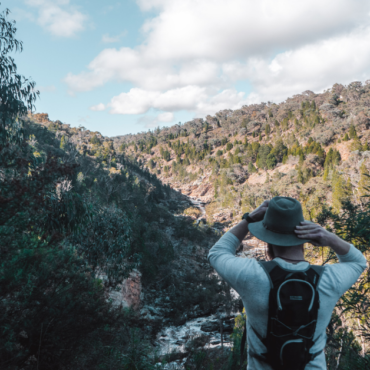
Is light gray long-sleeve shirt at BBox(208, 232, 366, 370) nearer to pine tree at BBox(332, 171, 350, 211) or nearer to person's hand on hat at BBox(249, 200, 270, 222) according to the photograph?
person's hand on hat at BBox(249, 200, 270, 222)

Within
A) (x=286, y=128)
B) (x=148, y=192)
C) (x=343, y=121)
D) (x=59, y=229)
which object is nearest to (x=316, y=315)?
(x=59, y=229)

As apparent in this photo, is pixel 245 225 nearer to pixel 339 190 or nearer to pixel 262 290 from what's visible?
pixel 262 290

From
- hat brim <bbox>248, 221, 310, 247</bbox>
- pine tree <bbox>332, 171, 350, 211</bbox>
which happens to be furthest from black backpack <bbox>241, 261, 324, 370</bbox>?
pine tree <bbox>332, 171, 350, 211</bbox>

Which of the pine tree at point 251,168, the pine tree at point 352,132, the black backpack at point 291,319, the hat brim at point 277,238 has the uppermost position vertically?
the pine tree at point 352,132

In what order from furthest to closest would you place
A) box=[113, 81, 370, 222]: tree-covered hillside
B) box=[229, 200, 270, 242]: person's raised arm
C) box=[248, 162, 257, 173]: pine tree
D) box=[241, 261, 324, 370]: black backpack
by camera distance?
1. box=[248, 162, 257, 173]: pine tree
2. box=[113, 81, 370, 222]: tree-covered hillside
3. box=[229, 200, 270, 242]: person's raised arm
4. box=[241, 261, 324, 370]: black backpack

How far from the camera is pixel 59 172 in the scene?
5.21 meters

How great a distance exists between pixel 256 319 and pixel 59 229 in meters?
5.98

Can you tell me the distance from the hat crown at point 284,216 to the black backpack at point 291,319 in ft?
0.64

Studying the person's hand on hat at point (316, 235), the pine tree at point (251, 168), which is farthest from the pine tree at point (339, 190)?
the pine tree at point (251, 168)

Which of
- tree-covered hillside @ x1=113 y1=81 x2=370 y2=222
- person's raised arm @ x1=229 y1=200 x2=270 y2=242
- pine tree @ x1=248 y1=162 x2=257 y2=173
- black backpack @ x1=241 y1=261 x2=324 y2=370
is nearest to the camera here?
black backpack @ x1=241 y1=261 x2=324 y2=370

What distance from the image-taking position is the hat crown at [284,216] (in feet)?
3.79

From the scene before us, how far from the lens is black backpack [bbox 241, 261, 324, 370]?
1024 millimetres

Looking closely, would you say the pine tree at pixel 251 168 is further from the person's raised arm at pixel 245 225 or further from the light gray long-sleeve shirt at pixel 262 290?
the light gray long-sleeve shirt at pixel 262 290

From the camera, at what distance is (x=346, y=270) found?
1180 millimetres
